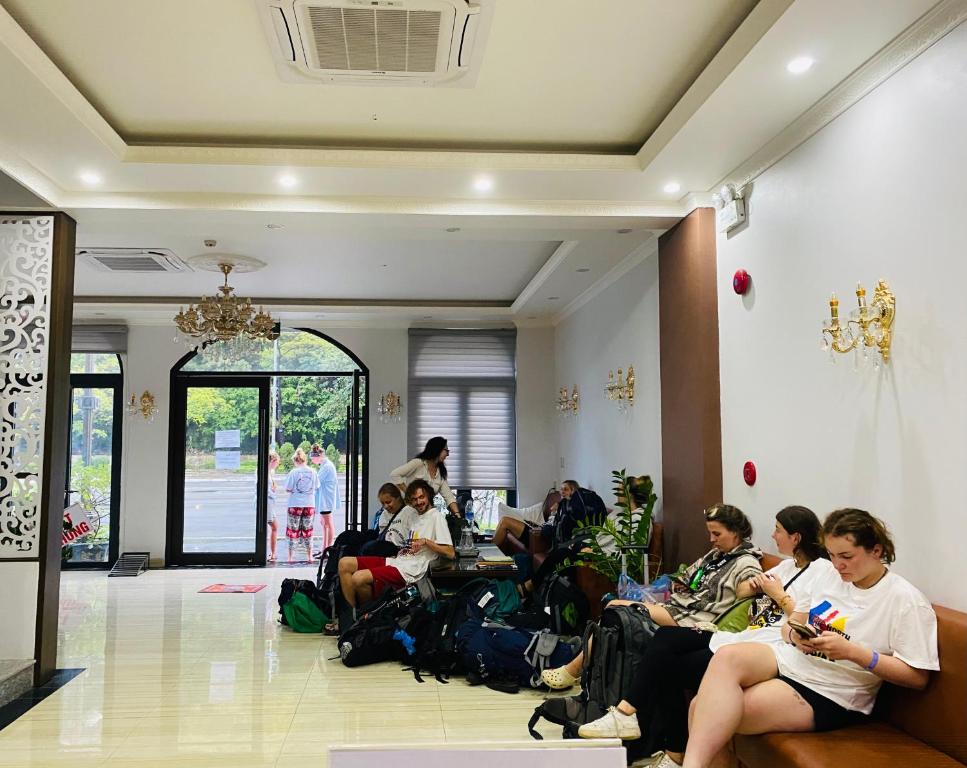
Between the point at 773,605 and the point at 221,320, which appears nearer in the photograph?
the point at 773,605

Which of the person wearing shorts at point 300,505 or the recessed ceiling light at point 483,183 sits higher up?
the recessed ceiling light at point 483,183

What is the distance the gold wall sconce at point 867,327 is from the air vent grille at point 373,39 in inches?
73.6

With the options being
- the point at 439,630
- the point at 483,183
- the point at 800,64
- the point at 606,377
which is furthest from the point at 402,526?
the point at 800,64

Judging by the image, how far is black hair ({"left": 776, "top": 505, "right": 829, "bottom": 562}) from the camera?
3098 millimetres

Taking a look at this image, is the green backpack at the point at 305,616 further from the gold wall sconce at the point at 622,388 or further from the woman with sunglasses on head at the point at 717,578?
the gold wall sconce at the point at 622,388

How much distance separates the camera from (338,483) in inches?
362

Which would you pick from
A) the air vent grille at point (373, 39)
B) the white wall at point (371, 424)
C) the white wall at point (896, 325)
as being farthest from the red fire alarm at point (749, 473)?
the white wall at point (371, 424)

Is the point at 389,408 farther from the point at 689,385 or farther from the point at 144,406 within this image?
the point at 689,385

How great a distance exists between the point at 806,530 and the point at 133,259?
19.1 feet

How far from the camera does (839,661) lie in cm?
256

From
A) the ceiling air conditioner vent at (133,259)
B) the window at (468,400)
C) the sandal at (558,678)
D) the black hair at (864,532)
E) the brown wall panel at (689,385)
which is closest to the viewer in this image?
the black hair at (864,532)

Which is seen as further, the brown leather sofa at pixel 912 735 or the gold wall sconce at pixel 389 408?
the gold wall sconce at pixel 389 408

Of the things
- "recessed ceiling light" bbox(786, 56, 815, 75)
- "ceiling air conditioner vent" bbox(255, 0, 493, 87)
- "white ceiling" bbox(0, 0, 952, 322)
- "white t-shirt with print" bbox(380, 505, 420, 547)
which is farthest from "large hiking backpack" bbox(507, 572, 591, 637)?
"recessed ceiling light" bbox(786, 56, 815, 75)

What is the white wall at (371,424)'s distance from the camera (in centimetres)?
889
